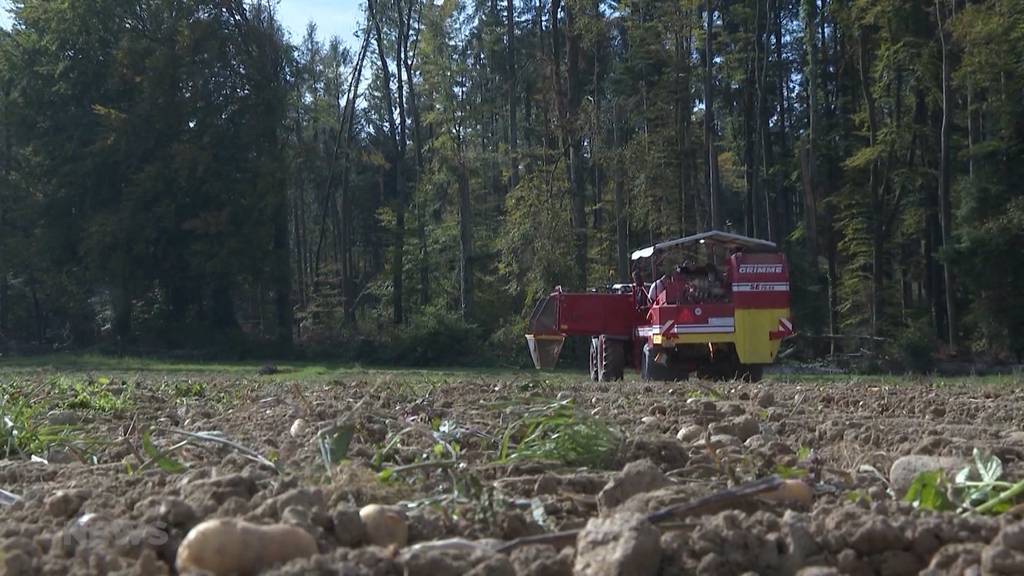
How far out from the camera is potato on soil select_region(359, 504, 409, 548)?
14.1 feet

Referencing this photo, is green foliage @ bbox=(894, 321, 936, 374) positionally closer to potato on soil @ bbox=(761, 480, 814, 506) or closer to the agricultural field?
the agricultural field

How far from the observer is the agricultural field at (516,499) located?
391 centimetres

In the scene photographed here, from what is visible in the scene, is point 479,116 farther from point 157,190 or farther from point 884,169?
point 884,169

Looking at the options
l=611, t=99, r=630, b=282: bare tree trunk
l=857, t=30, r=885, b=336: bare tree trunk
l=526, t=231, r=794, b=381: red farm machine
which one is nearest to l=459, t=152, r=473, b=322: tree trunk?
l=611, t=99, r=630, b=282: bare tree trunk

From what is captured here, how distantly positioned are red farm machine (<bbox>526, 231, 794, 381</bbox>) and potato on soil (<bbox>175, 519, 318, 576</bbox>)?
13862mm

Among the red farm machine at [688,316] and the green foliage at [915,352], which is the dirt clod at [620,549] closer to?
the red farm machine at [688,316]

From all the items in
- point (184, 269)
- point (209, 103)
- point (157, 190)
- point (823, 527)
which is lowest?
point (823, 527)

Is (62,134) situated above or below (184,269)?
above

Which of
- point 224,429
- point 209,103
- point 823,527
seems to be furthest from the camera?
point 209,103

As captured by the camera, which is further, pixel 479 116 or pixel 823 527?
pixel 479 116

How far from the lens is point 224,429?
8445mm

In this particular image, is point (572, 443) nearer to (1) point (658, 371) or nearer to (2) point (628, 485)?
(2) point (628, 485)

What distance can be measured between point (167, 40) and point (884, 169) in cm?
2562

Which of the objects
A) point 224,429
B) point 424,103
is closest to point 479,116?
point 424,103
